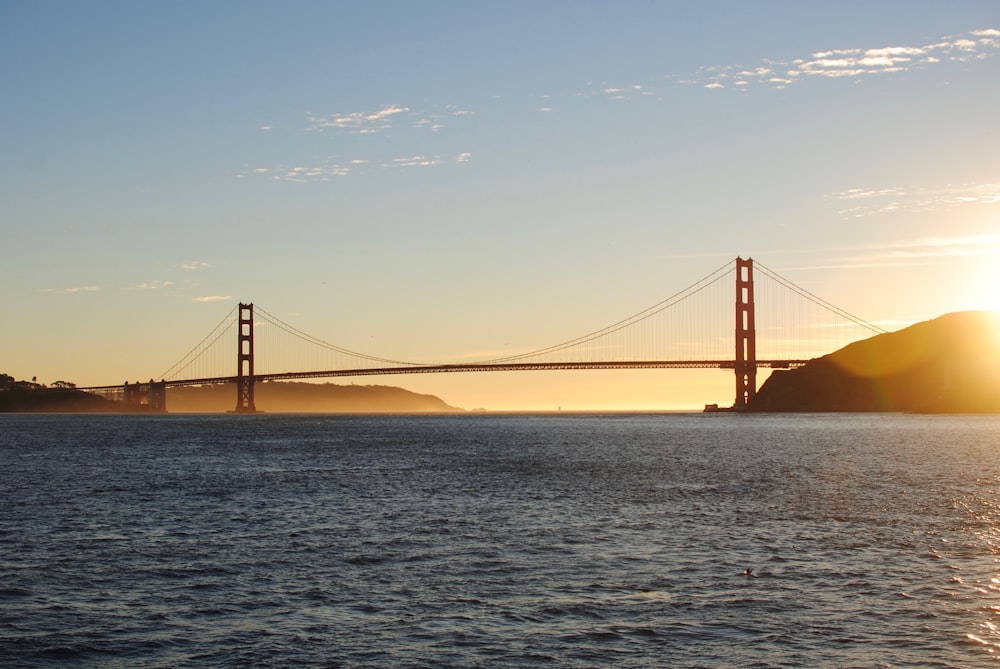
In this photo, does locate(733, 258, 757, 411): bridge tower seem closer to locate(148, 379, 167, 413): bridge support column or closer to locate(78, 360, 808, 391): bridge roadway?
locate(78, 360, 808, 391): bridge roadway

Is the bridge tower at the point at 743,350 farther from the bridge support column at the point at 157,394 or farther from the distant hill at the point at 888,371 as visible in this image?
the bridge support column at the point at 157,394

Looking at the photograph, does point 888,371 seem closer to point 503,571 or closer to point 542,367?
point 542,367

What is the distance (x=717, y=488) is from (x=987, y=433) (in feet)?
206

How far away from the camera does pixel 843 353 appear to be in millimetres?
186250

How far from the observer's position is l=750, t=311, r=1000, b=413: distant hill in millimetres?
175625

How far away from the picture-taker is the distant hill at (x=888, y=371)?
17562cm

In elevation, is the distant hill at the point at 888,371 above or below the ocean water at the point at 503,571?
above

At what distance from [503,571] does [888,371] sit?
173 m

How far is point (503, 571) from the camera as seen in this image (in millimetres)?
22938

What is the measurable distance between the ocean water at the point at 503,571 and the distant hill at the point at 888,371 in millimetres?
135350

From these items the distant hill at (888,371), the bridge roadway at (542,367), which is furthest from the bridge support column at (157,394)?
the distant hill at (888,371)

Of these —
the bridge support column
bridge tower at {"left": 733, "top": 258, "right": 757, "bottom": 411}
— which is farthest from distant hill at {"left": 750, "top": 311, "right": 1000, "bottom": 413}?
the bridge support column

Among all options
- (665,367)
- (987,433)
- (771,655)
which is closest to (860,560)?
(771,655)

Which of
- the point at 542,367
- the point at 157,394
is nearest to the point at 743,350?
the point at 542,367
